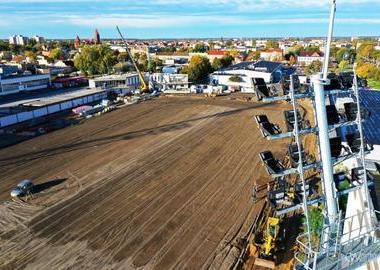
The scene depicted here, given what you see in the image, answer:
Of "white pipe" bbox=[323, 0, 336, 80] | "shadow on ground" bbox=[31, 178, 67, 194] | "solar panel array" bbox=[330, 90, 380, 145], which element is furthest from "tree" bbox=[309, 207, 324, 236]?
"shadow on ground" bbox=[31, 178, 67, 194]

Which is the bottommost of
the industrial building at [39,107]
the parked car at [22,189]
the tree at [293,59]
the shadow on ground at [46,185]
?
the shadow on ground at [46,185]

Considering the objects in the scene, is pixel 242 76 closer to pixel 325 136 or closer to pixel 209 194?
pixel 209 194

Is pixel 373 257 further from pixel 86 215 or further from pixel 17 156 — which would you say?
pixel 17 156

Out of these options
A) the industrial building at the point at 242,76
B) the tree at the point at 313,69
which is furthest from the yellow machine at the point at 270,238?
the industrial building at the point at 242,76

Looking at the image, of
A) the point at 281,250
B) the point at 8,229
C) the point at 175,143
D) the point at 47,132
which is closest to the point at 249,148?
the point at 175,143

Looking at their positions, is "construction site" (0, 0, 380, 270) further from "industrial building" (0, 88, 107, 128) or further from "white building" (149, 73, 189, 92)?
"white building" (149, 73, 189, 92)

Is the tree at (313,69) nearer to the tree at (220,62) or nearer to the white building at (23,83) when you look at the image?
the tree at (220,62)
